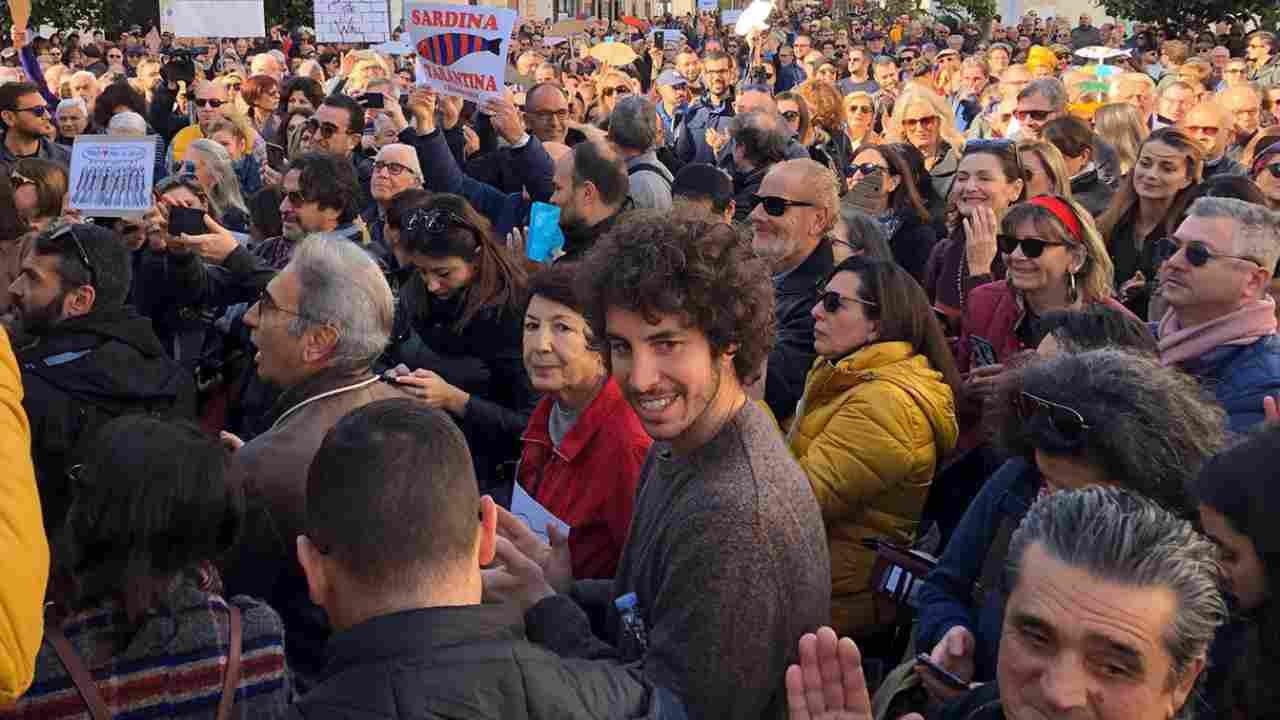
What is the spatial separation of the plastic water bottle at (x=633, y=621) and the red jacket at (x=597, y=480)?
0.78m

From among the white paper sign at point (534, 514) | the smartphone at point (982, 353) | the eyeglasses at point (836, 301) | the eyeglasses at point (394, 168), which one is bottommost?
the white paper sign at point (534, 514)

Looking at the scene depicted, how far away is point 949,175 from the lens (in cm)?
757

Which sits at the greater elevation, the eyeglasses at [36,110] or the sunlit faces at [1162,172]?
the sunlit faces at [1162,172]

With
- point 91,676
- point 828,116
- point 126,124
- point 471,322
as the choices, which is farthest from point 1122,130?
point 91,676

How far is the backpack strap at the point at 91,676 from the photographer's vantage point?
7.27 feet

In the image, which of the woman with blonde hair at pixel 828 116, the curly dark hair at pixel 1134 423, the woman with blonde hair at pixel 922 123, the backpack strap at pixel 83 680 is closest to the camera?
the backpack strap at pixel 83 680

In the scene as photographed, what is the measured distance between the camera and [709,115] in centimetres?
1200

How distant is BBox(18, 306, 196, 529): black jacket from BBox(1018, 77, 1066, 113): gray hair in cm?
615

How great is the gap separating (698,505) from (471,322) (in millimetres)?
2308

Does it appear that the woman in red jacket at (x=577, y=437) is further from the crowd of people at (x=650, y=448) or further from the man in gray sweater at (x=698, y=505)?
the man in gray sweater at (x=698, y=505)

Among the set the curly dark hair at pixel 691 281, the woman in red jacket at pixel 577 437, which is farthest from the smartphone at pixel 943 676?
the woman in red jacket at pixel 577 437

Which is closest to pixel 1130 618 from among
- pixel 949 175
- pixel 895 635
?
pixel 895 635

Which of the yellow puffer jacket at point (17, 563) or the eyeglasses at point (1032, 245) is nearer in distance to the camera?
the yellow puffer jacket at point (17, 563)

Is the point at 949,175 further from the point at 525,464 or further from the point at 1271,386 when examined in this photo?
the point at 525,464
